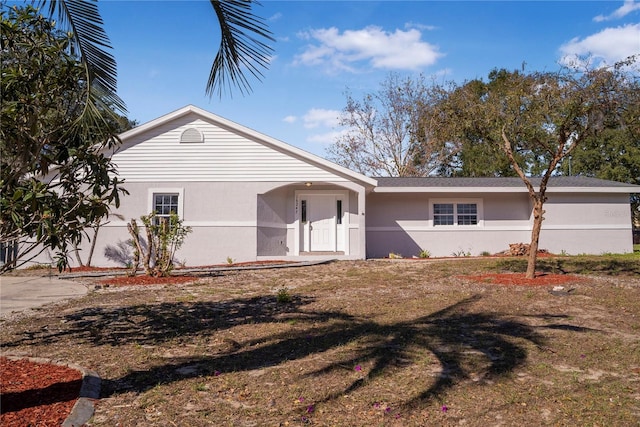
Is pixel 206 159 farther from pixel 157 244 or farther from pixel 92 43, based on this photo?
pixel 92 43

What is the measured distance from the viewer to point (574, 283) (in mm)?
10328

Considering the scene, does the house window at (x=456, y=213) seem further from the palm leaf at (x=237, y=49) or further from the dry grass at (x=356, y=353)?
the palm leaf at (x=237, y=49)

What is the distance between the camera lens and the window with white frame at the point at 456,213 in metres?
19.0

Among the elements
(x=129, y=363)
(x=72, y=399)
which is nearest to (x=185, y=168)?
(x=129, y=363)

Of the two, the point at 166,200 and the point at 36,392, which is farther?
the point at 166,200

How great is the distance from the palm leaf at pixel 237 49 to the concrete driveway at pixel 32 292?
667 centimetres

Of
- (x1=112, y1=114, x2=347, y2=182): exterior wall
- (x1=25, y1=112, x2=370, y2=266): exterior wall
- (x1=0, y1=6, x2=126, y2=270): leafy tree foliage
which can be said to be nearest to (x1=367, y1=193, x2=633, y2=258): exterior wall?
(x1=25, y1=112, x2=370, y2=266): exterior wall

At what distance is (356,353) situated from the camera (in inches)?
222

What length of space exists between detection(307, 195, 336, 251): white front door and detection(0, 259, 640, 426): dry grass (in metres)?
7.29

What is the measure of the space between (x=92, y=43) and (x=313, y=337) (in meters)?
4.29

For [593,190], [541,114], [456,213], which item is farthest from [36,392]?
[593,190]

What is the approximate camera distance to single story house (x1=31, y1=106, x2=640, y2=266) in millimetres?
16359

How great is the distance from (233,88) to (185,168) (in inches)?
525

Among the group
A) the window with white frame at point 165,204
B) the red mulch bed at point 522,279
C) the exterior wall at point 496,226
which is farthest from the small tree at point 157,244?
the exterior wall at point 496,226
